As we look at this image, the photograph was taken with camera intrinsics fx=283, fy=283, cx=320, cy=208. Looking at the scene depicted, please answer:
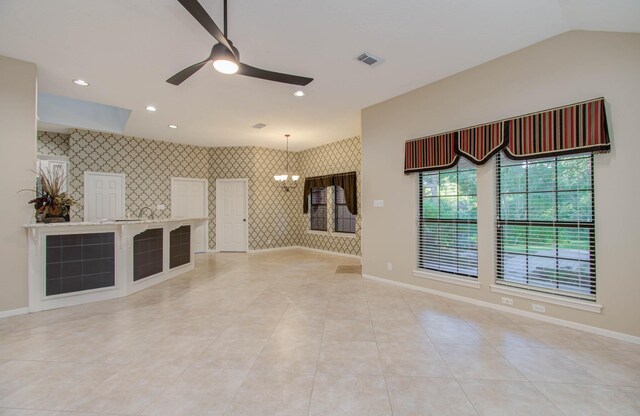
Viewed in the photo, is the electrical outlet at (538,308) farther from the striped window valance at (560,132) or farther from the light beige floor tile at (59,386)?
the light beige floor tile at (59,386)

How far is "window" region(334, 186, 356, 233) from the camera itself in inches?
291

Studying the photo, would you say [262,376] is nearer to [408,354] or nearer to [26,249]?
[408,354]

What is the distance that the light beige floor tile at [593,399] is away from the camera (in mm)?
1759

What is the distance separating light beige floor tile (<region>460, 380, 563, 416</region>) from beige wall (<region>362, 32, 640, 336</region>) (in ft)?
5.25

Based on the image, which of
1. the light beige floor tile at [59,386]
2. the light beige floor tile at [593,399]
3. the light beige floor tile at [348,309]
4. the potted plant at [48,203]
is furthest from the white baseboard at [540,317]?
the potted plant at [48,203]

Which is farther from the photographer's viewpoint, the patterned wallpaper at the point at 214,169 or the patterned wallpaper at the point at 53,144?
the patterned wallpaper at the point at 214,169

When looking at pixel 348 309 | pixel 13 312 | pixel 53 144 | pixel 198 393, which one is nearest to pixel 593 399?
pixel 348 309

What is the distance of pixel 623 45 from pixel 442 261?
2931 mm

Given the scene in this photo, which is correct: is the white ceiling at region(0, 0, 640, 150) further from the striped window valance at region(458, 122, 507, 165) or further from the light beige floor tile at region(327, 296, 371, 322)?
the light beige floor tile at region(327, 296, 371, 322)

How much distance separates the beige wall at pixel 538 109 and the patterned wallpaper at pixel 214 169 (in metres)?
2.42

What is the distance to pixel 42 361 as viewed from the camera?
2.35m

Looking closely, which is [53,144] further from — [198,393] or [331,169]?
[198,393]

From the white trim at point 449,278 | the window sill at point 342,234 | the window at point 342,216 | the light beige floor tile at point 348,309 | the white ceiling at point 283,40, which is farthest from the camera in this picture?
the window at point 342,216

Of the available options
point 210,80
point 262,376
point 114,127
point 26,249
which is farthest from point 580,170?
point 114,127
